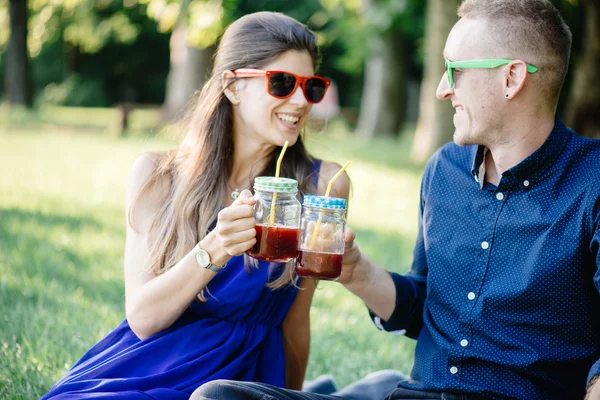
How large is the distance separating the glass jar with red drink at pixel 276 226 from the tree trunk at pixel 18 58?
27.6m

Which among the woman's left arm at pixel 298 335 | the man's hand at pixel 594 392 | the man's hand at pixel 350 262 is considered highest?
the man's hand at pixel 350 262

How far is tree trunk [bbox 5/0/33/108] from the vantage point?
27766mm

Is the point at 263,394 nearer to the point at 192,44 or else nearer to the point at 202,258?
the point at 202,258

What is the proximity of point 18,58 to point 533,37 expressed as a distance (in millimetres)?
28152

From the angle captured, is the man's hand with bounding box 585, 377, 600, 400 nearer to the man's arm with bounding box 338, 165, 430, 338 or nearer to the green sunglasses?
the man's arm with bounding box 338, 165, 430, 338

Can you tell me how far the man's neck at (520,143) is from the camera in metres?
2.97

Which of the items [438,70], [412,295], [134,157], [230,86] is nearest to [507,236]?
[412,295]

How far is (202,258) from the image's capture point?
291cm

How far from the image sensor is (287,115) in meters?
3.53

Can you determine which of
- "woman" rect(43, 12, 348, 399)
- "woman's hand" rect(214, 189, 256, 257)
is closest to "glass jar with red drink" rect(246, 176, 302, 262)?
"woman's hand" rect(214, 189, 256, 257)

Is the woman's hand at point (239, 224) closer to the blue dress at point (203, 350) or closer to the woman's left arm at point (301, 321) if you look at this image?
the blue dress at point (203, 350)

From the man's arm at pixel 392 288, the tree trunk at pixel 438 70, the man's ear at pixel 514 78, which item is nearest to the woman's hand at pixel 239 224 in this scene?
the man's arm at pixel 392 288

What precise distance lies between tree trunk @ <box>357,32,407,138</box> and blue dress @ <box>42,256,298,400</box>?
20890 mm

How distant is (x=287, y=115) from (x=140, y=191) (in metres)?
0.76
